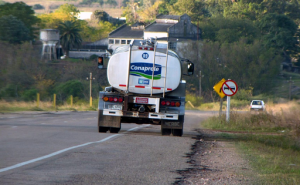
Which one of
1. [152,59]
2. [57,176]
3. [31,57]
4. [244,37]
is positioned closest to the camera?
[57,176]

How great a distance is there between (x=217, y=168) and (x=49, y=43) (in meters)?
81.6

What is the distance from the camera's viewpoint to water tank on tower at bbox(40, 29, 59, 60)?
8600 centimetres

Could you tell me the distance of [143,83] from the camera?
14.3 meters

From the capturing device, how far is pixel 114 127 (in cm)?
1498

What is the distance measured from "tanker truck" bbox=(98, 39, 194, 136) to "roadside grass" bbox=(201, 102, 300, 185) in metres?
2.68

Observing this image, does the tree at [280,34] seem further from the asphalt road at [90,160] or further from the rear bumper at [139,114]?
the asphalt road at [90,160]

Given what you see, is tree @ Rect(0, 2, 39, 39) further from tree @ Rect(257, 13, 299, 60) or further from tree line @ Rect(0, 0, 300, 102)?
tree @ Rect(257, 13, 299, 60)

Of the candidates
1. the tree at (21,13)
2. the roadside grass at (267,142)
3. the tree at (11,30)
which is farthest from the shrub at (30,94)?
the roadside grass at (267,142)

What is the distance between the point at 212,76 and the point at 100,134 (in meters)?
67.0

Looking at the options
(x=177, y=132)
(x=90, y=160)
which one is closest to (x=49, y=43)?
(x=177, y=132)

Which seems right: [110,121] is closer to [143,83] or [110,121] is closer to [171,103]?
[143,83]

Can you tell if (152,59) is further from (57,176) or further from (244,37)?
(244,37)

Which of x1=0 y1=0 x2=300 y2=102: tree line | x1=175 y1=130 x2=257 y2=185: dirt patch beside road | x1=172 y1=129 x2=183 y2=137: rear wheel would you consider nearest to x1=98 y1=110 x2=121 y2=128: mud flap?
x1=172 y1=129 x2=183 y2=137: rear wheel

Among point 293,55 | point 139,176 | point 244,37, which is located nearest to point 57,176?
point 139,176
